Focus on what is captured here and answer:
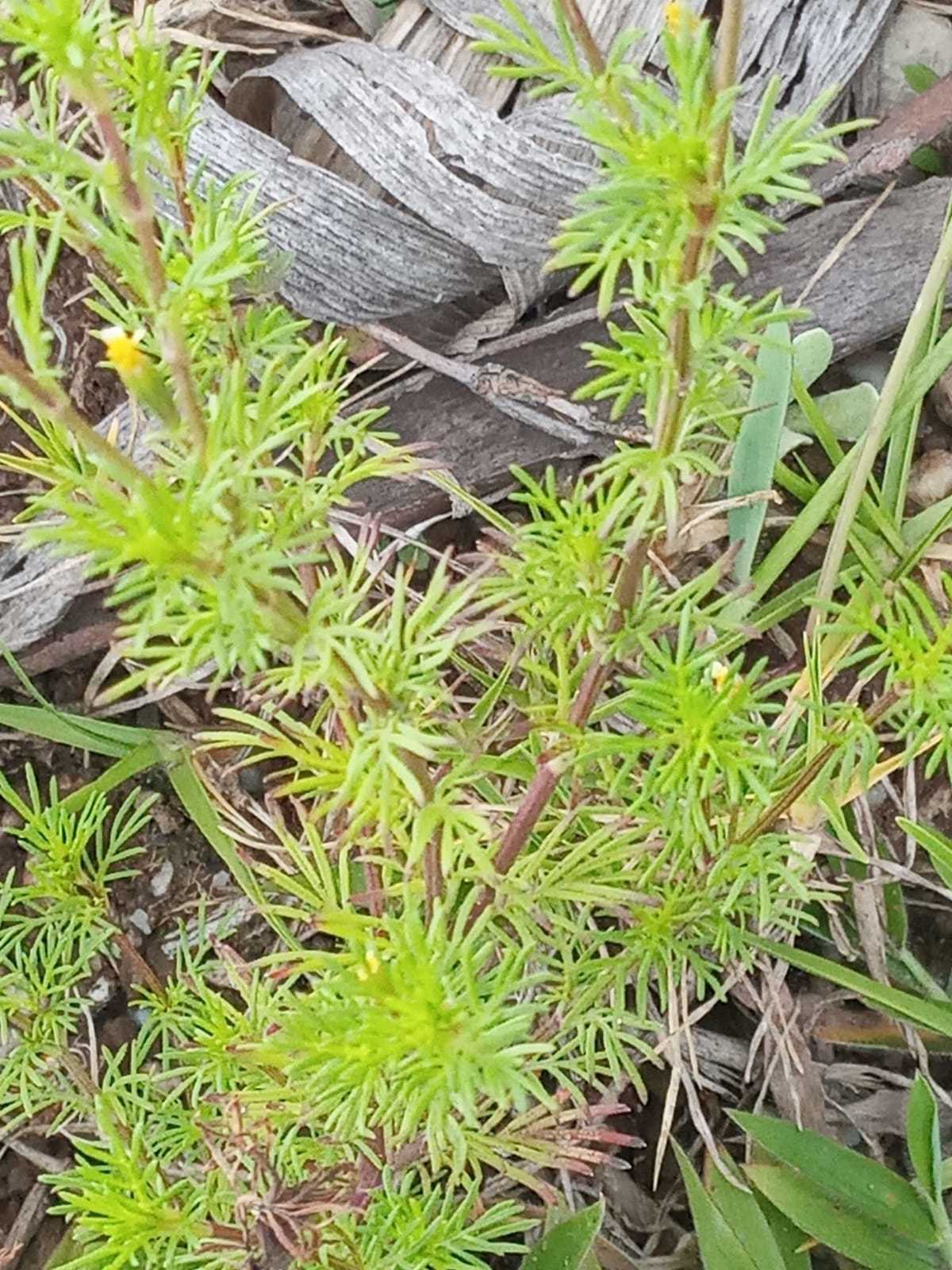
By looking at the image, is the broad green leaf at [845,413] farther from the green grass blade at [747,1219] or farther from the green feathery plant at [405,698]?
the green grass blade at [747,1219]

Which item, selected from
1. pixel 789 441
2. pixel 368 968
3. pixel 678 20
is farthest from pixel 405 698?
pixel 789 441

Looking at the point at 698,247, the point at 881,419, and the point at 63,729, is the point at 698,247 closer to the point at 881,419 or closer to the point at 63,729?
the point at 881,419

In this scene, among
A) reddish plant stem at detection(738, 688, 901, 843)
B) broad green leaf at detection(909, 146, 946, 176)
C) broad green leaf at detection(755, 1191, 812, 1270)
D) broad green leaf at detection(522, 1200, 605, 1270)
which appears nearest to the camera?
reddish plant stem at detection(738, 688, 901, 843)

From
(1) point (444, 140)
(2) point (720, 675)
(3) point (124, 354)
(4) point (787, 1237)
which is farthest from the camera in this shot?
(1) point (444, 140)

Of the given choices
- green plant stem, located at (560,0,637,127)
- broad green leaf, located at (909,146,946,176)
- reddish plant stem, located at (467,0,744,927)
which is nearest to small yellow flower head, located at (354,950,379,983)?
reddish plant stem, located at (467,0,744,927)

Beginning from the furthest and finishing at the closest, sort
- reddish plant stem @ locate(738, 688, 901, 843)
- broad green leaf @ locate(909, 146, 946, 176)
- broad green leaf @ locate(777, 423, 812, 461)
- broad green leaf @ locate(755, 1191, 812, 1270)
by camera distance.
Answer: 1. broad green leaf @ locate(909, 146, 946, 176)
2. broad green leaf @ locate(777, 423, 812, 461)
3. broad green leaf @ locate(755, 1191, 812, 1270)
4. reddish plant stem @ locate(738, 688, 901, 843)

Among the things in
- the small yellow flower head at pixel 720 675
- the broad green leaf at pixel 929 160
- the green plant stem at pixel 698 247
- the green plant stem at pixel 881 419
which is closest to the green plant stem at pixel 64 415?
the green plant stem at pixel 698 247

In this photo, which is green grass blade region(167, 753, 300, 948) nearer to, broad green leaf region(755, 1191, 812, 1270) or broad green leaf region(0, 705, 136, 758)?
broad green leaf region(0, 705, 136, 758)
